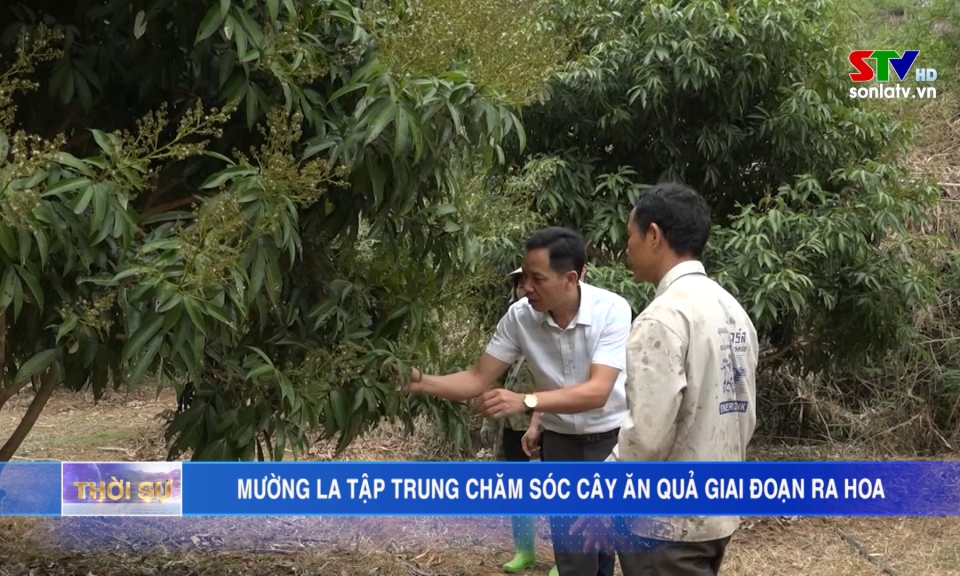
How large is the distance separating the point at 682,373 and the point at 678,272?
0.28 metres

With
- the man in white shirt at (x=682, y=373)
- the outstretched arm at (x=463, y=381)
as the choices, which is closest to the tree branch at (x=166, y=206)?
the outstretched arm at (x=463, y=381)

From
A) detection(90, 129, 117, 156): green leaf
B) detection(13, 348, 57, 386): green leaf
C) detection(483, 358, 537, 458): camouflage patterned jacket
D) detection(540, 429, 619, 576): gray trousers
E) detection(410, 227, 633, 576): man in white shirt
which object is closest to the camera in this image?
detection(90, 129, 117, 156): green leaf

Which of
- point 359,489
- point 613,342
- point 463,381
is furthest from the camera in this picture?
point 613,342

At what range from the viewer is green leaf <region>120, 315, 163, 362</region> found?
2.59 m

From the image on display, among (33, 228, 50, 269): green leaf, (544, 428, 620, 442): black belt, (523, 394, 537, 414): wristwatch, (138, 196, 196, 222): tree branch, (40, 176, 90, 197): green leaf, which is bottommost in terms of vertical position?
(544, 428, 620, 442): black belt

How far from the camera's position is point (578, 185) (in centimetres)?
592

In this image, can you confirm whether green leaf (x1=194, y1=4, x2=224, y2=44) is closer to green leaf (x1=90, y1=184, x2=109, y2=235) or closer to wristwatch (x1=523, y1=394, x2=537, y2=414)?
green leaf (x1=90, y1=184, x2=109, y2=235)

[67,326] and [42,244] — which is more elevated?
[42,244]

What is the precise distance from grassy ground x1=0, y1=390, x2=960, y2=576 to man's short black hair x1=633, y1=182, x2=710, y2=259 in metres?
2.71

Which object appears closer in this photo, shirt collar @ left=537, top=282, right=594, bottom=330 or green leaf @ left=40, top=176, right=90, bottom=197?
green leaf @ left=40, top=176, right=90, bottom=197

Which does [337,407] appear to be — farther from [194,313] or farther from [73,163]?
[73,163]

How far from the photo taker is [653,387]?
251 cm

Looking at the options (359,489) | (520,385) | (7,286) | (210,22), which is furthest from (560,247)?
(7,286)

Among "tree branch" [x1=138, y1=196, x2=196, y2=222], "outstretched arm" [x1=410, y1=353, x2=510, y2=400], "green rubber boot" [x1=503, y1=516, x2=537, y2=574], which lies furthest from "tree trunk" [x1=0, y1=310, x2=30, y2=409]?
"green rubber boot" [x1=503, y1=516, x2=537, y2=574]
